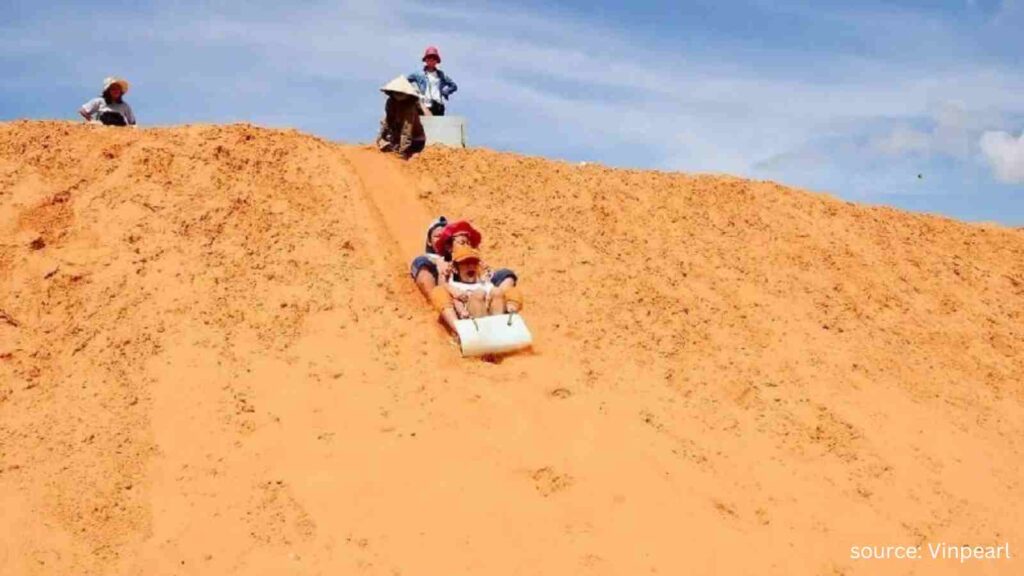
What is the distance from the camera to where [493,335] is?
5793mm

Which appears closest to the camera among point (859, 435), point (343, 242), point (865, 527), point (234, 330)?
point (865, 527)

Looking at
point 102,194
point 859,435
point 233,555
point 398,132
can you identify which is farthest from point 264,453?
point 398,132

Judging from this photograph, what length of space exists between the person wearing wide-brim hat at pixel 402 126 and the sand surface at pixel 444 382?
0.20 m

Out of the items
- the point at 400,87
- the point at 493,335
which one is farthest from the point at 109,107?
the point at 493,335

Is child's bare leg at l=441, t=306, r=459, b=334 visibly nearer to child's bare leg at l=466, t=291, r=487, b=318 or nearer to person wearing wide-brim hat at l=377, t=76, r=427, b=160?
child's bare leg at l=466, t=291, r=487, b=318

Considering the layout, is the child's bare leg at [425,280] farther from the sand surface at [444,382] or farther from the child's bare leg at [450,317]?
the child's bare leg at [450,317]

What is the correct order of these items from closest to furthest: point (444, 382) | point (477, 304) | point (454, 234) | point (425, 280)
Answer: point (444, 382) < point (477, 304) < point (425, 280) < point (454, 234)

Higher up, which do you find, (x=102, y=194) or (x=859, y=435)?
(x=102, y=194)

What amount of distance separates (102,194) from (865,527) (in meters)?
4.76

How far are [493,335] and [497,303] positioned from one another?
286mm

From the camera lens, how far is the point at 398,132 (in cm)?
822

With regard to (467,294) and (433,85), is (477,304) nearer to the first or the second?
(467,294)

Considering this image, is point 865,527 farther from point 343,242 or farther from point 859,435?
point 343,242

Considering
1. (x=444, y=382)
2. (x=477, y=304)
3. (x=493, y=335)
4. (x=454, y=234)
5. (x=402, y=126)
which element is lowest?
(x=444, y=382)
